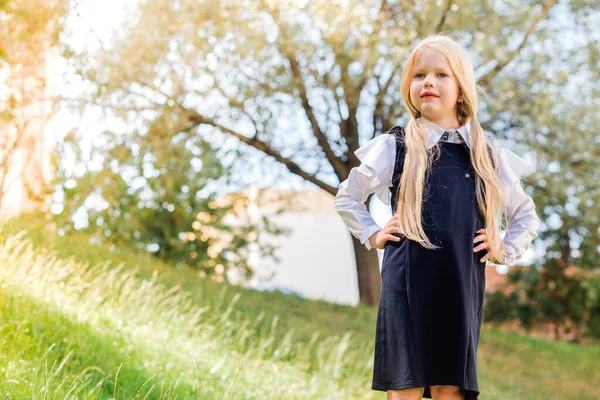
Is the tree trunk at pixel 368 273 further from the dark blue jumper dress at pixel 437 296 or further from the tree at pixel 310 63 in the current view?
the dark blue jumper dress at pixel 437 296

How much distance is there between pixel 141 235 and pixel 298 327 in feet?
13.8

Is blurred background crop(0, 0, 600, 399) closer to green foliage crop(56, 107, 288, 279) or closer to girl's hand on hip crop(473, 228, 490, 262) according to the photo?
green foliage crop(56, 107, 288, 279)

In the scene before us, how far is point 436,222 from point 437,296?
9.7 inches

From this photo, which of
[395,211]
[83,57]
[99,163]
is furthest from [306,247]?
[395,211]

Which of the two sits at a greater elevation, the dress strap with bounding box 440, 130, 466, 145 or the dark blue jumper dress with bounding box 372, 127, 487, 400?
the dress strap with bounding box 440, 130, 466, 145

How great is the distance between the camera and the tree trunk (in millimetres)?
9781

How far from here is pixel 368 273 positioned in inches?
387

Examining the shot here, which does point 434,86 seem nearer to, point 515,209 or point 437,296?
point 515,209

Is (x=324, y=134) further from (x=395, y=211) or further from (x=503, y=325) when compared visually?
(x=503, y=325)

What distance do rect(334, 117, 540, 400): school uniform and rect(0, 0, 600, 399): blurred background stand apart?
6.81ft

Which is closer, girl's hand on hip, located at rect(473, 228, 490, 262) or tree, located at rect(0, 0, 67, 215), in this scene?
girl's hand on hip, located at rect(473, 228, 490, 262)

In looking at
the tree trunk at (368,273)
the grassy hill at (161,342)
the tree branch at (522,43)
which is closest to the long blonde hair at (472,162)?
the grassy hill at (161,342)

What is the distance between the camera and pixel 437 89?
8.26 feet

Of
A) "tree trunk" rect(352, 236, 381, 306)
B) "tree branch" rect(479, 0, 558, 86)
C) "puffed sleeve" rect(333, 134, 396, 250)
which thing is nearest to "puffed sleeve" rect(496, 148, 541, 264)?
"puffed sleeve" rect(333, 134, 396, 250)
